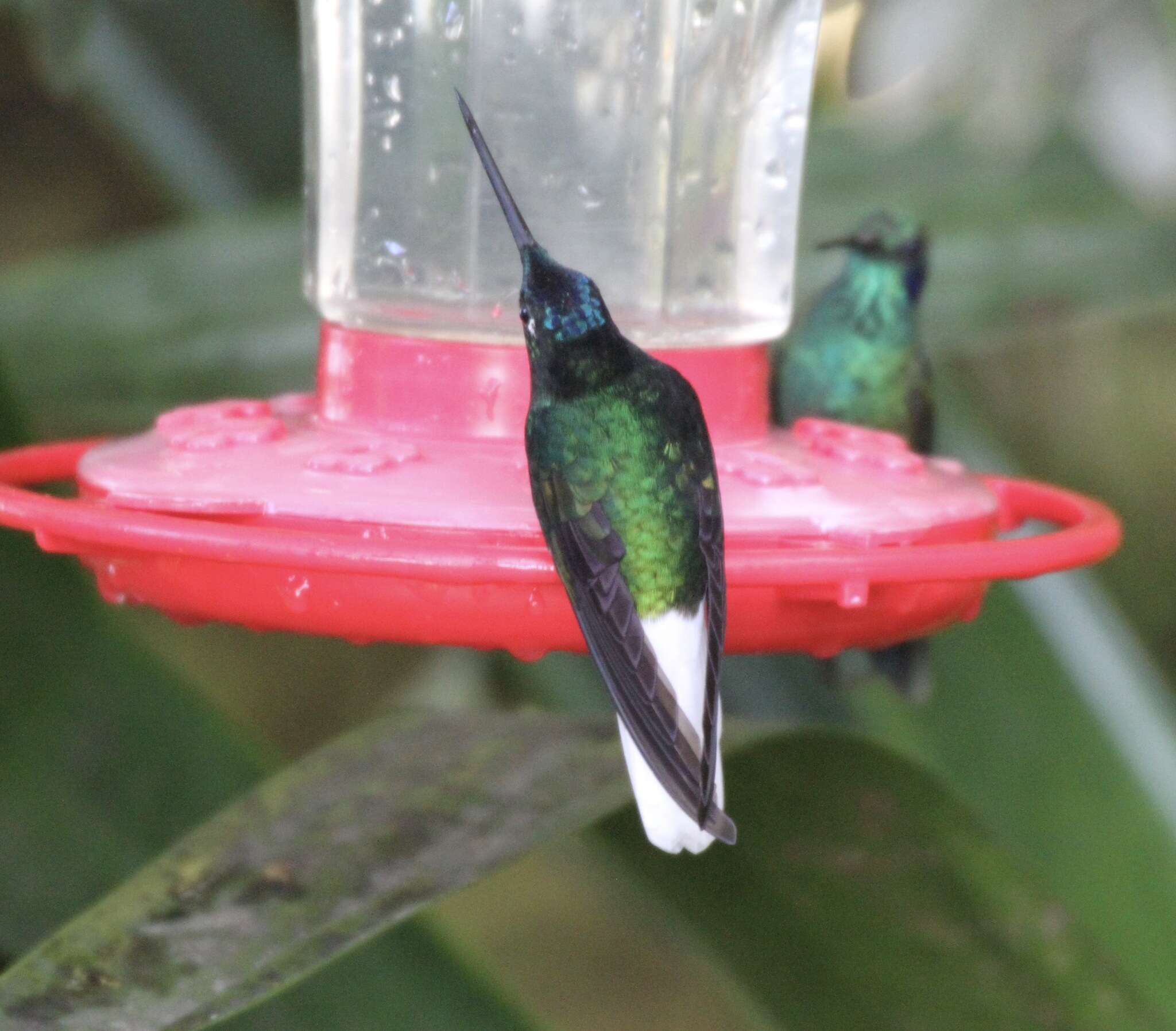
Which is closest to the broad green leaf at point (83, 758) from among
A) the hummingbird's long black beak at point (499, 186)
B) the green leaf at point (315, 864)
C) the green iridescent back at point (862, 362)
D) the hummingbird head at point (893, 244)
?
the green leaf at point (315, 864)

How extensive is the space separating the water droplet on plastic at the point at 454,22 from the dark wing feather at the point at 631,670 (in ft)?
1.33

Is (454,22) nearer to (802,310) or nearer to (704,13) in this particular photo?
(704,13)

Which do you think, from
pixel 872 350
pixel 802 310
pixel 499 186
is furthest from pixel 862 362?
pixel 499 186

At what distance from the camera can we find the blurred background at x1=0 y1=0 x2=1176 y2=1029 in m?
1.40

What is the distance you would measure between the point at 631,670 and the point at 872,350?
832mm

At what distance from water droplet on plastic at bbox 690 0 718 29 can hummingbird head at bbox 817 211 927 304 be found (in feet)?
1.55

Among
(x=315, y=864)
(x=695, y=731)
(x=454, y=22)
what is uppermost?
(x=454, y=22)

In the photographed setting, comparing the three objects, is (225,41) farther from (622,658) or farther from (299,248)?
(622,658)

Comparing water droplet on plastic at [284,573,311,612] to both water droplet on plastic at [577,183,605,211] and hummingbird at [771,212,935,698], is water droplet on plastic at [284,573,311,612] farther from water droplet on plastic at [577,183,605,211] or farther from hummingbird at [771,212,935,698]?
hummingbird at [771,212,935,698]

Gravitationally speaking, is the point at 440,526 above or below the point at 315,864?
above

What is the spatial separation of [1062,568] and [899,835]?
44 cm

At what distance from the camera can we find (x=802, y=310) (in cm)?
189

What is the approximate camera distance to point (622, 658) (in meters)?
0.93

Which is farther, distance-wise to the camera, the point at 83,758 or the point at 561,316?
the point at 83,758
